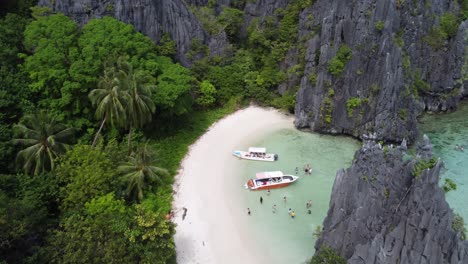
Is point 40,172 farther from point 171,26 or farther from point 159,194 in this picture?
point 171,26

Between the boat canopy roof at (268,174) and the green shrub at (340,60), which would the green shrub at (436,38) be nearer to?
the green shrub at (340,60)

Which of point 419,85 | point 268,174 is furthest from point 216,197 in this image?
point 419,85

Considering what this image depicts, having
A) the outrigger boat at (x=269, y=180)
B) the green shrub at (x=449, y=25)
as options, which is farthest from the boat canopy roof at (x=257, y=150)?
the green shrub at (x=449, y=25)

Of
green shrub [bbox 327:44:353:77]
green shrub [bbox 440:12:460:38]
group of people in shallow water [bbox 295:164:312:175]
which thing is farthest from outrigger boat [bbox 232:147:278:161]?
green shrub [bbox 440:12:460:38]

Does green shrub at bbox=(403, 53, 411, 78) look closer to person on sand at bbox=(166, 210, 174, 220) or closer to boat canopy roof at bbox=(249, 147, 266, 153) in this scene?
boat canopy roof at bbox=(249, 147, 266, 153)

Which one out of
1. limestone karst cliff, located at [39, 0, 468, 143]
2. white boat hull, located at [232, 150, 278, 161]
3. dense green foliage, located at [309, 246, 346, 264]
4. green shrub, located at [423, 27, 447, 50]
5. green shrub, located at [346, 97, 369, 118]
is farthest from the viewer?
green shrub, located at [423, 27, 447, 50]
